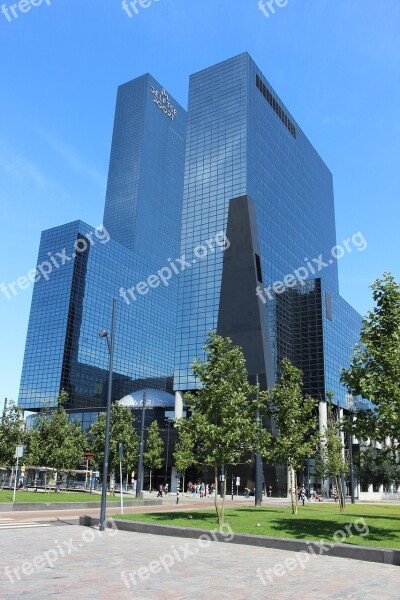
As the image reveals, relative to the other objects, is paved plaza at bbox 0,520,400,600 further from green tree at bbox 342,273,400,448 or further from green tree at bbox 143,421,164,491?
green tree at bbox 143,421,164,491

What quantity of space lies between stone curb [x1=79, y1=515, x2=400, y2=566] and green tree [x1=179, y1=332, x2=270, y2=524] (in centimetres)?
289

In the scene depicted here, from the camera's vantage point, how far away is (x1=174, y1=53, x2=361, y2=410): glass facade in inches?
3661

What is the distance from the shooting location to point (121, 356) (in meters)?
156

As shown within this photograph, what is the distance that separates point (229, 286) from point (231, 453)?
64.0 meters

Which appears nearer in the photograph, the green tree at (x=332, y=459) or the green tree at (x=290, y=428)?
the green tree at (x=290, y=428)

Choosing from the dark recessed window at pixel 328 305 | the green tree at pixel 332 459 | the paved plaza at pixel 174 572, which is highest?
the dark recessed window at pixel 328 305

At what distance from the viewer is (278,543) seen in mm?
16328

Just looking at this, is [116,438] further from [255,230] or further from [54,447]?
[255,230]

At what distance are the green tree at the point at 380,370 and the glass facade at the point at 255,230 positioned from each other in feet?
192

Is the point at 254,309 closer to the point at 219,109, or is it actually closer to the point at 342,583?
the point at 219,109

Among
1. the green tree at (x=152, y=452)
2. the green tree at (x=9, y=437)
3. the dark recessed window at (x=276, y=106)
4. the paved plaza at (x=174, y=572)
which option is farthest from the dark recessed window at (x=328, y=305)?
the paved plaza at (x=174, y=572)

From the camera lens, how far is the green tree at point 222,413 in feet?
73.2

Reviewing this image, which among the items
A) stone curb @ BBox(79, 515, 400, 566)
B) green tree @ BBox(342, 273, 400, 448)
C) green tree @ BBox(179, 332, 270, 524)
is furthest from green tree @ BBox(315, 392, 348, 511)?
stone curb @ BBox(79, 515, 400, 566)

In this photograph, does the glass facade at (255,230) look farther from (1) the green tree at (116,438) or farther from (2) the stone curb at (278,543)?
(2) the stone curb at (278,543)
